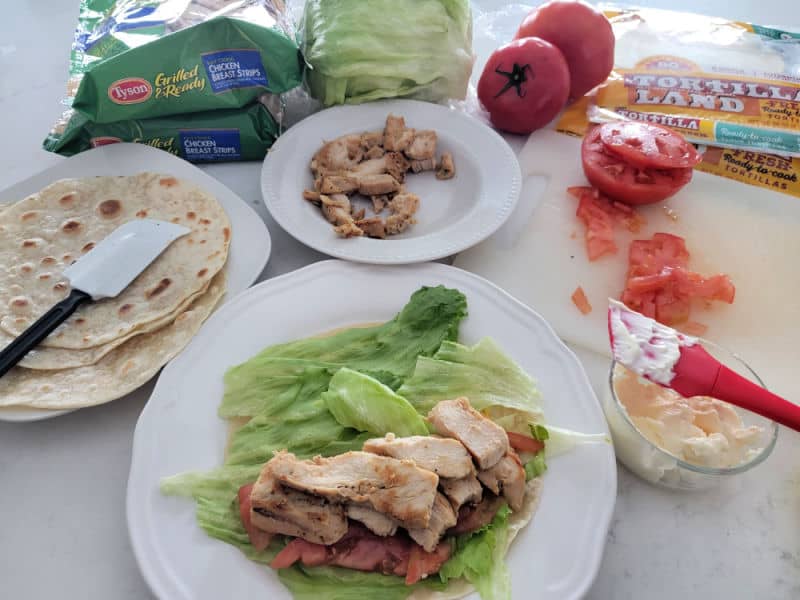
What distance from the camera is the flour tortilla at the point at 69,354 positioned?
4.72 feet

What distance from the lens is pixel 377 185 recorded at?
196cm

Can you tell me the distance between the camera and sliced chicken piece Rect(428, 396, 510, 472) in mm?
1212

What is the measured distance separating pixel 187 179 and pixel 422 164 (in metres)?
0.76

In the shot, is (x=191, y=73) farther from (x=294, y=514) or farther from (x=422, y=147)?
(x=294, y=514)

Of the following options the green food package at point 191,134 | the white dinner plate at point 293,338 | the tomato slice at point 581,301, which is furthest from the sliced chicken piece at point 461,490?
the green food package at point 191,134

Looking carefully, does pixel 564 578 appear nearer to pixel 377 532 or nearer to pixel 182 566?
pixel 377 532

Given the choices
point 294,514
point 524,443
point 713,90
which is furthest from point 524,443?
point 713,90

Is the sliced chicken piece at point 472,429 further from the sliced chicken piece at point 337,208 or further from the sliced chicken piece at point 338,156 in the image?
the sliced chicken piece at point 338,156

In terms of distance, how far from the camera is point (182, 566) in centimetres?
112

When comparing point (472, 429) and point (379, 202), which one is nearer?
point (472, 429)

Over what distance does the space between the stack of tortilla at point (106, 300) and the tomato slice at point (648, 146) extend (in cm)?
122

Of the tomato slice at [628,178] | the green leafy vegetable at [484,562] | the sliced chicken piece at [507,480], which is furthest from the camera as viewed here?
the tomato slice at [628,178]

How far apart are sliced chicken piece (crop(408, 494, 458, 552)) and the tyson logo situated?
1510 millimetres

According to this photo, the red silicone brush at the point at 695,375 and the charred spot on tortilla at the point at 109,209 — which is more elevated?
the charred spot on tortilla at the point at 109,209
